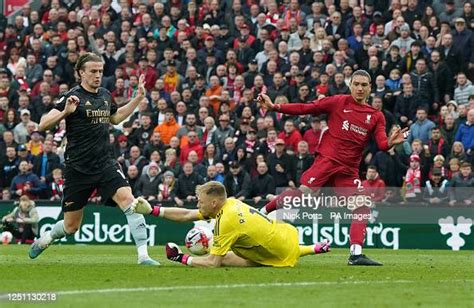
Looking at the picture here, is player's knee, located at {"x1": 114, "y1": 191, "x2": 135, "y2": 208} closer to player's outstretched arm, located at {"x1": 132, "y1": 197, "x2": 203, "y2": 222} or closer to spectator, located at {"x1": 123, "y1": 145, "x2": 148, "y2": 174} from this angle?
player's outstretched arm, located at {"x1": 132, "y1": 197, "x2": 203, "y2": 222}

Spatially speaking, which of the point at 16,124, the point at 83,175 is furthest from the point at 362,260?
the point at 16,124

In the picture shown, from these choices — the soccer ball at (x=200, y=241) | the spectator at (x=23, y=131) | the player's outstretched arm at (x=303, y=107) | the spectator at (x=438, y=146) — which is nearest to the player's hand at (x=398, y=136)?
the player's outstretched arm at (x=303, y=107)

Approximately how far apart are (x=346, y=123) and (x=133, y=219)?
10.4 feet

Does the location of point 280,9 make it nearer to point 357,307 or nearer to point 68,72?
point 68,72

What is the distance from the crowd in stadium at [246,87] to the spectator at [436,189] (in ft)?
0.07

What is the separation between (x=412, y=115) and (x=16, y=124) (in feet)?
33.2

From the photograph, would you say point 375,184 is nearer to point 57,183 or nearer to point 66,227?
point 57,183

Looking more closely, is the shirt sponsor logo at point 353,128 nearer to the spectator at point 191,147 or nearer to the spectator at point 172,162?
the spectator at point 172,162

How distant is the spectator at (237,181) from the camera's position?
85.0 feet

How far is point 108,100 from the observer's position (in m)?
15.3

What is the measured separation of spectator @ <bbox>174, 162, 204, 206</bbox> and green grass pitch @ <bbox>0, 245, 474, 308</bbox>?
31.9ft

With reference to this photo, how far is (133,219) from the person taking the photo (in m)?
15.2

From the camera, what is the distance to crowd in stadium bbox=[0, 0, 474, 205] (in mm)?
25328

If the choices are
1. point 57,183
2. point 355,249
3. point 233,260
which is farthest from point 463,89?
point 233,260
